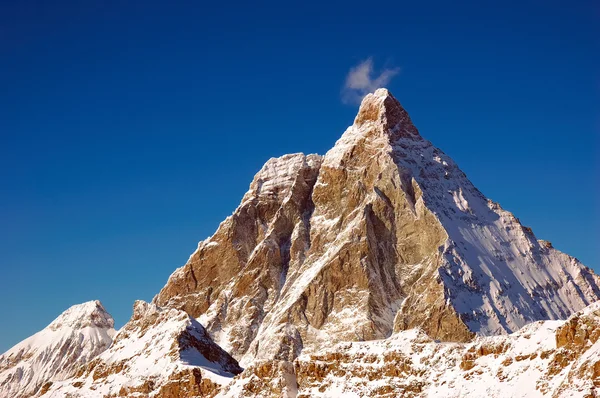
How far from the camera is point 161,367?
17100 cm

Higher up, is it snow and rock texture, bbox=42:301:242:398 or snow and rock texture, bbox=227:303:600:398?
snow and rock texture, bbox=42:301:242:398

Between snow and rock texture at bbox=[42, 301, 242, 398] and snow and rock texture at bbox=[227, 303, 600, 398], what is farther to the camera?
snow and rock texture at bbox=[42, 301, 242, 398]

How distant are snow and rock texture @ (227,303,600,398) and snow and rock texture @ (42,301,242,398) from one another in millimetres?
13049

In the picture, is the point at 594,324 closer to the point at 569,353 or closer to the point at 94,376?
the point at 569,353

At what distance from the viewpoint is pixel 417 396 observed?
125875 mm

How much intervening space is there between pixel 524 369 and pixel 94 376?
10530 cm

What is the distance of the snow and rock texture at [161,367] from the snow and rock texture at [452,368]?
42.8 feet

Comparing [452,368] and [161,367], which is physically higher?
[161,367]

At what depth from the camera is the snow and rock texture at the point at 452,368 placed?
10812 cm

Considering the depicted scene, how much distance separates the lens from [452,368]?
126688 millimetres

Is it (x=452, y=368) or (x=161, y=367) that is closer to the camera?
(x=452, y=368)

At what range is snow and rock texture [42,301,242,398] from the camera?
162m

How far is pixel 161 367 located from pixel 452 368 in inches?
2606

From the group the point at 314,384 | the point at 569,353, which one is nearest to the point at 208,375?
the point at 314,384
